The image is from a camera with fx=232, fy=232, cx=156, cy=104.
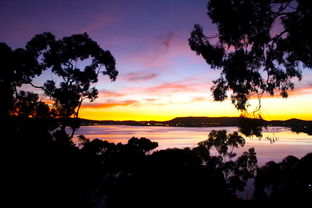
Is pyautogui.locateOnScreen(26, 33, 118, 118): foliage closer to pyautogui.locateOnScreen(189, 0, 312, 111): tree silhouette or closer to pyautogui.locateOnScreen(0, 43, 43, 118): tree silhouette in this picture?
pyautogui.locateOnScreen(0, 43, 43, 118): tree silhouette

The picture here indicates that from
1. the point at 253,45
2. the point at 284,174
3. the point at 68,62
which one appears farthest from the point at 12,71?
the point at 284,174

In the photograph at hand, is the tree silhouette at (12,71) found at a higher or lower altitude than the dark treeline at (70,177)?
higher

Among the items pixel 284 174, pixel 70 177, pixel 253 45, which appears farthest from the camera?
pixel 284 174

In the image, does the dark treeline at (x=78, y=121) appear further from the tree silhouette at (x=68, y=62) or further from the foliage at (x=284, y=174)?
the foliage at (x=284, y=174)

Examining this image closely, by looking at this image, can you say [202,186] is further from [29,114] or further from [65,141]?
[29,114]

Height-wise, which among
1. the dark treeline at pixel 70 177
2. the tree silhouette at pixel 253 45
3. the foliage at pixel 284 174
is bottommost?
the foliage at pixel 284 174

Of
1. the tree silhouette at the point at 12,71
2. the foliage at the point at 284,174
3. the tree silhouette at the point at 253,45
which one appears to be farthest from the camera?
the foliage at the point at 284,174

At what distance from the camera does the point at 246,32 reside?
8.51 metres

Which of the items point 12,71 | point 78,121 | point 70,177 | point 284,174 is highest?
point 12,71

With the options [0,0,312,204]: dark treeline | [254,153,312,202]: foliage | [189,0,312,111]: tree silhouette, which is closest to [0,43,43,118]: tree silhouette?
[0,0,312,204]: dark treeline

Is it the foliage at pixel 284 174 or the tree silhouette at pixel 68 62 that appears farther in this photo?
the foliage at pixel 284 174

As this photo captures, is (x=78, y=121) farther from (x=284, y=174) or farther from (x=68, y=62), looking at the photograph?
(x=284, y=174)

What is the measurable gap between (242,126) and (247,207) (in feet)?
32.4

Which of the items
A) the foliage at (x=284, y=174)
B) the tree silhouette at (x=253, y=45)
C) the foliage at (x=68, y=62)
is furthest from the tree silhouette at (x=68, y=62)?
the foliage at (x=284, y=174)
